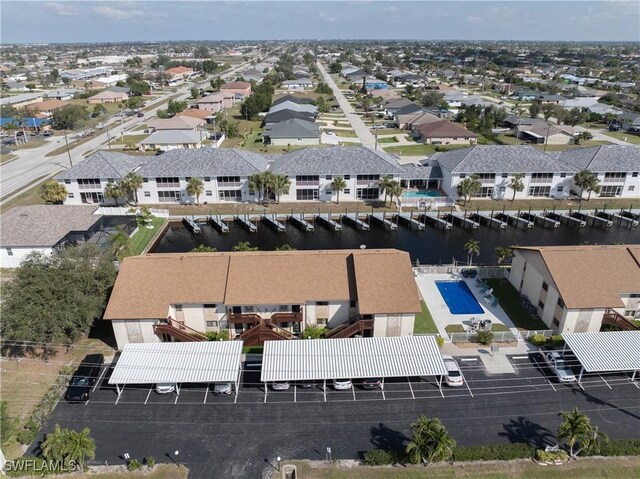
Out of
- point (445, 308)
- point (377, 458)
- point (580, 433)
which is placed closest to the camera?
point (580, 433)

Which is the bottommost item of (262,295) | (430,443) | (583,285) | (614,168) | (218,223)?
(218,223)

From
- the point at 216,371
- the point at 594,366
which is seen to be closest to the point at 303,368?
the point at 216,371

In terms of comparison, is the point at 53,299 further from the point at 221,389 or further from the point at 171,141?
the point at 171,141

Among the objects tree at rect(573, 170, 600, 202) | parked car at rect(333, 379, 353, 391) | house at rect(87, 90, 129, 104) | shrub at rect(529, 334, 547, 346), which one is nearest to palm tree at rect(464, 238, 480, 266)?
shrub at rect(529, 334, 547, 346)

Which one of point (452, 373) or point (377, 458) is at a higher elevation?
point (452, 373)

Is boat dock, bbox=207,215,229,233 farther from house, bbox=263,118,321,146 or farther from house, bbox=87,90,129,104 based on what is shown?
house, bbox=87,90,129,104

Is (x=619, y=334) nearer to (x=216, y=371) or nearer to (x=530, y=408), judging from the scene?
(x=530, y=408)

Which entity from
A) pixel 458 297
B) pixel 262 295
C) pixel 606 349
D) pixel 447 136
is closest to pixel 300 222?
pixel 458 297
